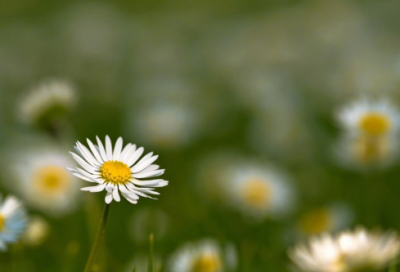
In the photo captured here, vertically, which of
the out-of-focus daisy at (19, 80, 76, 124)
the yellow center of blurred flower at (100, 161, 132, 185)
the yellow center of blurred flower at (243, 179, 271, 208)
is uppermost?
the yellow center of blurred flower at (243, 179, 271, 208)

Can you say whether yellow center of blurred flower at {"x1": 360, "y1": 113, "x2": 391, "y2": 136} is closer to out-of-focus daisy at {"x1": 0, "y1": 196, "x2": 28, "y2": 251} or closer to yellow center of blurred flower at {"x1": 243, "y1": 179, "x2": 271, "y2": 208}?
yellow center of blurred flower at {"x1": 243, "y1": 179, "x2": 271, "y2": 208}

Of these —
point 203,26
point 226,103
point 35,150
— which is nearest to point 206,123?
point 226,103

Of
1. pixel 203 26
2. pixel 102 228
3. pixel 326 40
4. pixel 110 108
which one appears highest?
pixel 203 26

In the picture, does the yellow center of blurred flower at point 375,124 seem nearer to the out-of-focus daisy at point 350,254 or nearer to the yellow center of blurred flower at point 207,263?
the yellow center of blurred flower at point 207,263

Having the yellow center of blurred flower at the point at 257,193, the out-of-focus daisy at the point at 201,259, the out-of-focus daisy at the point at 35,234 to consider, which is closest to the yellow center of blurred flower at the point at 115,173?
the out-of-focus daisy at the point at 201,259

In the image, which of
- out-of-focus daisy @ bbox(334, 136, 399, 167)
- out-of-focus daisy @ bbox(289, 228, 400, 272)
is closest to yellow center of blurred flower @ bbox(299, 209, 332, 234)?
out-of-focus daisy @ bbox(334, 136, 399, 167)

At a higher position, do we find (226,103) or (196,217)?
(226,103)

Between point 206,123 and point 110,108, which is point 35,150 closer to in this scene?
point 206,123
